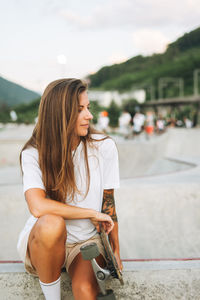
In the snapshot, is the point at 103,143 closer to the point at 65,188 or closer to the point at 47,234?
the point at 65,188


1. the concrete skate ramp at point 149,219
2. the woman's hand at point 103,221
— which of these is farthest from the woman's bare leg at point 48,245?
the concrete skate ramp at point 149,219

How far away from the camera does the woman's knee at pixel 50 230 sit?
1.74 meters

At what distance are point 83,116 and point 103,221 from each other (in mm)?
697

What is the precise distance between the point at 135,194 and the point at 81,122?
2.89 m

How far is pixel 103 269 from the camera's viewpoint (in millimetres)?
1812

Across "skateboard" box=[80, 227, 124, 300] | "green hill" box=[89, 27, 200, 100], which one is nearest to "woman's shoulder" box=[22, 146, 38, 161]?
"skateboard" box=[80, 227, 124, 300]

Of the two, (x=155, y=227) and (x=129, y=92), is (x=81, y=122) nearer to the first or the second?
(x=155, y=227)

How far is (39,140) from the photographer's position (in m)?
2.02

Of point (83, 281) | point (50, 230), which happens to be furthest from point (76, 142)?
point (83, 281)

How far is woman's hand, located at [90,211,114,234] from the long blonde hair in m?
0.21

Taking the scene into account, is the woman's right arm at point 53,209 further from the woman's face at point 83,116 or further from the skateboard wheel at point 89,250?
the woman's face at point 83,116

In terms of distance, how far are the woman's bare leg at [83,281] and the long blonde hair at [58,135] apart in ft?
1.42

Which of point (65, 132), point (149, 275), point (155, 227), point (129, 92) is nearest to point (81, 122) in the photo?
point (65, 132)

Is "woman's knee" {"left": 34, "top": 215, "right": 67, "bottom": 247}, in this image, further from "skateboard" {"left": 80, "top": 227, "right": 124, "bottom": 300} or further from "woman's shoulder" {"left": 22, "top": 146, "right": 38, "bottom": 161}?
"woman's shoulder" {"left": 22, "top": 146, "right": 38, "bottom": 161}
